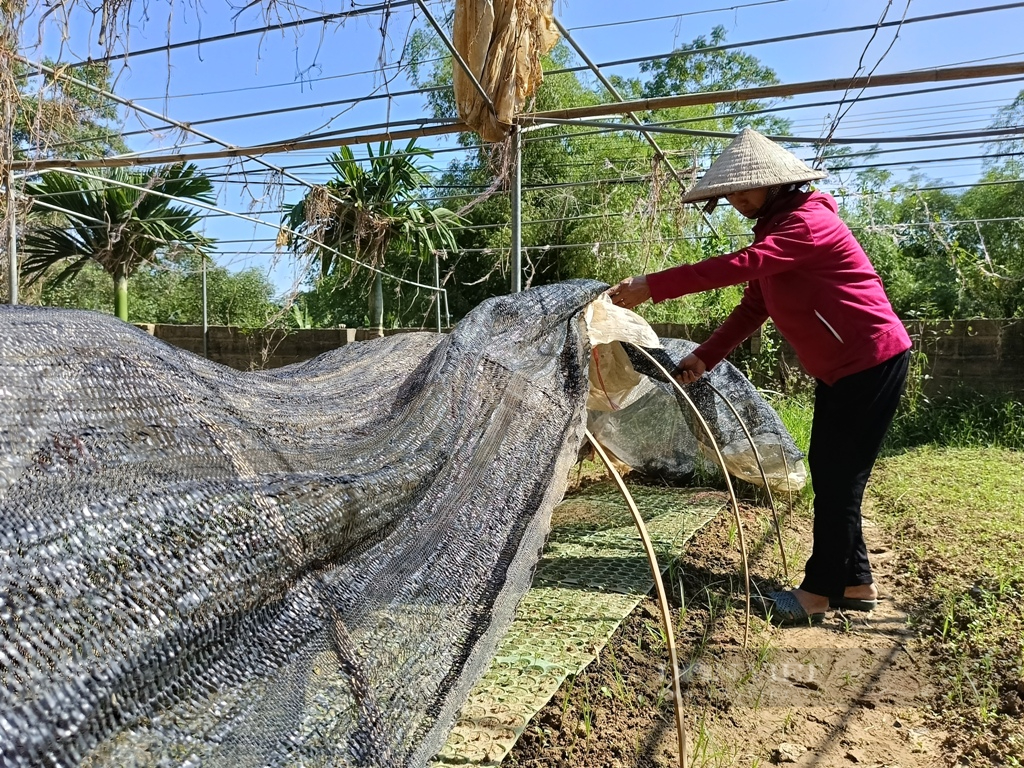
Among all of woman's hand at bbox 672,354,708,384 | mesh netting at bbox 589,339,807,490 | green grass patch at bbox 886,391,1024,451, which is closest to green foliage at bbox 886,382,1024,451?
green grass patch at bbox 886,391,1024,451

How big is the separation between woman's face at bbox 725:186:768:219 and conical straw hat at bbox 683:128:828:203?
7 centimetres

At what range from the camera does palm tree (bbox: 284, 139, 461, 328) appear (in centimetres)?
729

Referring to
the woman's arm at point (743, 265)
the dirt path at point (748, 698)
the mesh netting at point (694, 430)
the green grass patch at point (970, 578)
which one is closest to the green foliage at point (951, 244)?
the green grass patch at point (970, 578)

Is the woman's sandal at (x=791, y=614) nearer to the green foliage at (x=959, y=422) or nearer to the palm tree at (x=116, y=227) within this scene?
the green foliage at (x=959, y=422)

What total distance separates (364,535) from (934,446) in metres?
5.88

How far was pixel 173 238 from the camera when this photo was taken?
27.9 ft

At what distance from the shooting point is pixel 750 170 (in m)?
2.43

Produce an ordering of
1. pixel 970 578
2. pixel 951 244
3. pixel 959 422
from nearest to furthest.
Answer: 1. pixel 970 578
2. pixel 959 422
3. pixel 951 244

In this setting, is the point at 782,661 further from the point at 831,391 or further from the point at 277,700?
the point at 277,700

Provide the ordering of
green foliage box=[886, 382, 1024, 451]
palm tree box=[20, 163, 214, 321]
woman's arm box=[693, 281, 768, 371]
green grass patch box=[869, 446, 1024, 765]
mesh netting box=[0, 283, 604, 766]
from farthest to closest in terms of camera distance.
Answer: palm tree box=[20, 163, 214, 321] → green foliage box=[886, 382, 1024, 451] → woman's arm box=[693, 281, 768, 371] → green grass patch box=[869, 446, 1024, 765] → mesh netting box=[0, 283, 604, 766]

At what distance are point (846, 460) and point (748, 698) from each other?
933mm

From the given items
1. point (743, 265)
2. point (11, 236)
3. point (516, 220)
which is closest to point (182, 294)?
point (11, 236)

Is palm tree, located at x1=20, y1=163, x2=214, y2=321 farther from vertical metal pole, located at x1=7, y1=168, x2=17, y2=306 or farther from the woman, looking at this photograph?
the woman

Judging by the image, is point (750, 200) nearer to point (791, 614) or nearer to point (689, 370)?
point (689, 370)
